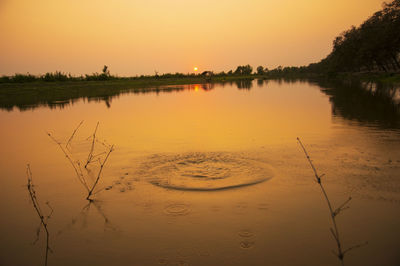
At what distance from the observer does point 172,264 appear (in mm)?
4391

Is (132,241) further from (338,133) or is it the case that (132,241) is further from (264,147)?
(338,133)

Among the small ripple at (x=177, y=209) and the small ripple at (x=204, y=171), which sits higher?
the small ripple at (x=204, y=171)

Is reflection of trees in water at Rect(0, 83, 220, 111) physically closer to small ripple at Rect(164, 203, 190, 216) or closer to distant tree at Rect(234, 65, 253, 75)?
small ripple at Rect(164, 203, 190, 216)

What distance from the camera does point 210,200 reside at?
20.9 feet

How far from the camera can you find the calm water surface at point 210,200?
4703 mm

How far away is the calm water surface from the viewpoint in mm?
4703

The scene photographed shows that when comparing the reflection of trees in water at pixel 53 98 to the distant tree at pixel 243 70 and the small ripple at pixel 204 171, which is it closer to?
the small ripple at pixel 204 171

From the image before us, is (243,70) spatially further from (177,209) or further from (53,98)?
(177,209)

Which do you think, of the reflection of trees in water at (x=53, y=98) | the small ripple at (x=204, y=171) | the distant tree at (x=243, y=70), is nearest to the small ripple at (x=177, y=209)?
the small ripple at (x=204, y=171)

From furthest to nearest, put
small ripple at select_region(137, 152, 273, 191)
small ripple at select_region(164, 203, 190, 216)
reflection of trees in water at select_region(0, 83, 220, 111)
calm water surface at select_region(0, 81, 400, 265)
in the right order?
reflection of trees in water at select_region(0, 83, 220, 111), small ripple at select_region(137, 152, 273, 191), small ripple at select_region(164, 203, 190, 216), calm water surface at select_region(0, 81, 400, 265)

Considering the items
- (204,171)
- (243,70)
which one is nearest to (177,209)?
(204,171)

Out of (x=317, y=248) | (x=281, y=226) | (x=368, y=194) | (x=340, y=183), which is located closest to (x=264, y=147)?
(x=340, y=183)

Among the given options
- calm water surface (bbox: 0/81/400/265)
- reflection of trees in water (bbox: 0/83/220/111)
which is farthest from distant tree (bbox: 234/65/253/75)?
calm water surface (bbox: 0/81/400/265)

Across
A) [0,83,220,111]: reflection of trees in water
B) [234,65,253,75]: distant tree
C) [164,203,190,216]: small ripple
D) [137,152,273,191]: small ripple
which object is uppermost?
[234,65,253,75]: distant tree
